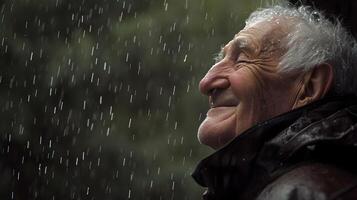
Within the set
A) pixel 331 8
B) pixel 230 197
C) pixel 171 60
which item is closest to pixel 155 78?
pixel 171 60

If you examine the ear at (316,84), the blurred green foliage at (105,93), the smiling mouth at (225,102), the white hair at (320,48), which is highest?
the white hair at (320,48)

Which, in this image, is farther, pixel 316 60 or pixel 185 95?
pixel 185 95

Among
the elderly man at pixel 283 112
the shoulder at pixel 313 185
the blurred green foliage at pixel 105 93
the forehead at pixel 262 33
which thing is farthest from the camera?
the blurred green foliage at pixel 105 93

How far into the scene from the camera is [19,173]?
Answer: 7586mm

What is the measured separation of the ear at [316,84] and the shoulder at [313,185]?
0.54 metres

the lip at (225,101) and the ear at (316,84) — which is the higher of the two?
the ear at (316,84)

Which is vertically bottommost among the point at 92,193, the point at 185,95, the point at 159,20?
the point at 92,193

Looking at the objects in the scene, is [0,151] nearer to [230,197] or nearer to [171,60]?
[171,60]

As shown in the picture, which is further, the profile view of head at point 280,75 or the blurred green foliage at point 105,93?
the blurred green foliage at point 105,93

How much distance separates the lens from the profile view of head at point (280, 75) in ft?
8.75

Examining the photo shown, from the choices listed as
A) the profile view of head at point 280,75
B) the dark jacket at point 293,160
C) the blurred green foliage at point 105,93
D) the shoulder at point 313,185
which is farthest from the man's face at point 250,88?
the blurred green foliage at point 105,93

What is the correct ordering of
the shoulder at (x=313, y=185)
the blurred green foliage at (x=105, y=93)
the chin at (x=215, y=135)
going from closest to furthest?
the shoulder at (x=313, y=185) < the chin at (x=215, y=135) < the blurred green foliage at (x=105, y=93)

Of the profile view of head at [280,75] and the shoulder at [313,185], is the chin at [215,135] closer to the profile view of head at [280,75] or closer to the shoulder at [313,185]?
the profile view of head at [280,75]

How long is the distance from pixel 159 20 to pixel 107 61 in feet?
1.84
